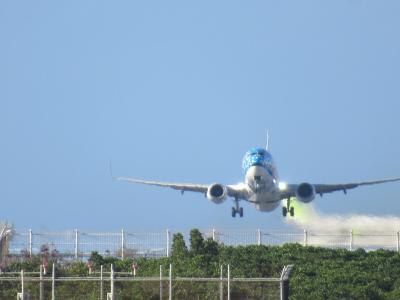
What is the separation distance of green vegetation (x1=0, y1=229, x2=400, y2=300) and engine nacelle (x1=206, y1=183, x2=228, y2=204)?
19.6 m

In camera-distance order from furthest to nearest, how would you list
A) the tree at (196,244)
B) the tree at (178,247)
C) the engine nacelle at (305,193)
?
the engine nacelle at (305,193) < the tree at (196,244) < the tree at (178,247)

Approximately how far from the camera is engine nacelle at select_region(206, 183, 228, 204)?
85875 millimetres

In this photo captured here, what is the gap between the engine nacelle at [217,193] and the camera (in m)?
85.9

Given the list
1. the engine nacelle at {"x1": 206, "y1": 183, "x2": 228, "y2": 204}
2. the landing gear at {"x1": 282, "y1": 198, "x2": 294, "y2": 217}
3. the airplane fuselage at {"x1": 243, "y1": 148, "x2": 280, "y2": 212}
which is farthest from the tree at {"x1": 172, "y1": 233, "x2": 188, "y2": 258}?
the landing gear at {"x1": 282, "y1": 198, "x2": 294, "y2": 217}

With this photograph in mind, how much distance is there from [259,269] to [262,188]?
25.7m

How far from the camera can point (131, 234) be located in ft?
232

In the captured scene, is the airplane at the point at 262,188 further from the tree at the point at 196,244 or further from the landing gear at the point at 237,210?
the tree at the point at 196,244

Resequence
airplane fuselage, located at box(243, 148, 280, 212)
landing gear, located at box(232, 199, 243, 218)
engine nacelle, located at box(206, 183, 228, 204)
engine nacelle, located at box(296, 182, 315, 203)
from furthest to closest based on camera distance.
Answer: landing gear, located at box(232, 199, 243, 218) → engine nacelle, located at box(296, 182, 315, 203) → engine nacelle, located at box(206, 183, 228, 204) → airplane fuselage, located at box(243, 148, 280, 212)

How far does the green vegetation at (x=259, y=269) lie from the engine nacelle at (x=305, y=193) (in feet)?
68.7

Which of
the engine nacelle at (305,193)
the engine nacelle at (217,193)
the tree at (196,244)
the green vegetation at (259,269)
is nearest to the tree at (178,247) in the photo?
the green vegetation at (259,269)

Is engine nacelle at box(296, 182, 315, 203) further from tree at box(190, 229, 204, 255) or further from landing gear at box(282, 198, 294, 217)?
tree at box(190, 229, 204, 255)

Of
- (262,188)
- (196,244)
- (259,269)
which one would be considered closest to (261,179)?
(262,188)

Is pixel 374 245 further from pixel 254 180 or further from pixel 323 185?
pixel 323 185

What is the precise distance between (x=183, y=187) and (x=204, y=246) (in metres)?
29.3
